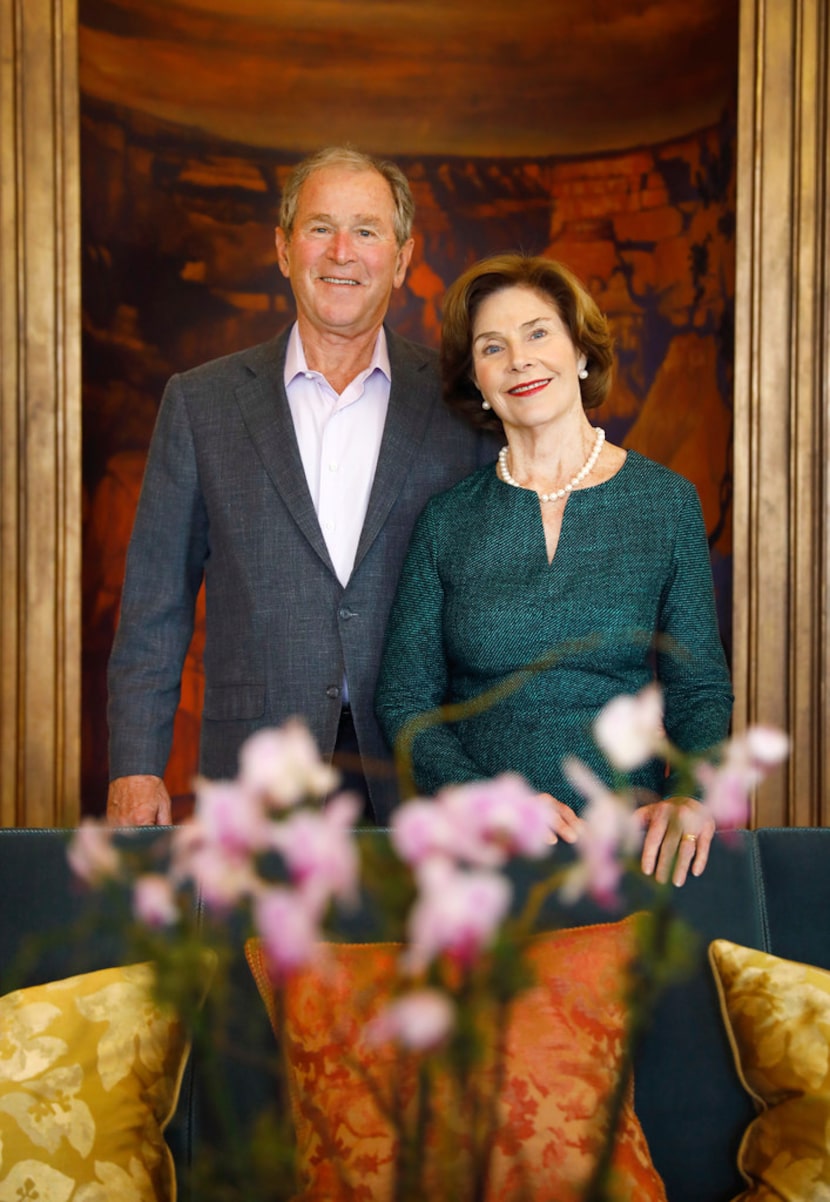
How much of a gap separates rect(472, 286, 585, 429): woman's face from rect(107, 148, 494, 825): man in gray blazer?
306 mm

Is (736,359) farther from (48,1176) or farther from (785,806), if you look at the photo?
(48,1176)

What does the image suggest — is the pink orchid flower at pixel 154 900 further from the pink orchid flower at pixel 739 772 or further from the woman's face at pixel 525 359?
the woman's face at pixel 525 359

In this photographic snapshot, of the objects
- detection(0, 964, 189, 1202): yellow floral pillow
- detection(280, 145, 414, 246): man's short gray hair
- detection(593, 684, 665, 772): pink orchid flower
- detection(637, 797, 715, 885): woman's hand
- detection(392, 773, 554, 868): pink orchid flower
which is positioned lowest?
detection(0, 964, 189, 1202): yellow floral pillow

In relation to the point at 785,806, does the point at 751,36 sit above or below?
above

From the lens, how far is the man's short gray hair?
7.72ft

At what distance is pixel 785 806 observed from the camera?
3102 millimetres

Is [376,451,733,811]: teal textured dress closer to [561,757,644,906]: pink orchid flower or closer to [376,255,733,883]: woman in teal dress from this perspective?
[376,255,733,883]: woman in teal dress

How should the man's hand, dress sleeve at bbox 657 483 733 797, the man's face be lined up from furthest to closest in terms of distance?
the man's face → the man's hand → dress sleeve at bbox 657 483 733 797

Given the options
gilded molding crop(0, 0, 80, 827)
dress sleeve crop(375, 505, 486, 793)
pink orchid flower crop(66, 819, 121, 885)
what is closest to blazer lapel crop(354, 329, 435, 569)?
dress sleeve crop(375, 505, 486, 793)

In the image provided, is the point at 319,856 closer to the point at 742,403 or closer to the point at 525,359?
the point at 525,359

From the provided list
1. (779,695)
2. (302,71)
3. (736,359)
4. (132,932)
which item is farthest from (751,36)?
(132,932)

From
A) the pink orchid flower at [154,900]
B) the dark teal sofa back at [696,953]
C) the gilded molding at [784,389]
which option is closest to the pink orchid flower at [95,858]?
the pink orchid flower at [154,900]

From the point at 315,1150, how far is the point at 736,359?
7.39 ft

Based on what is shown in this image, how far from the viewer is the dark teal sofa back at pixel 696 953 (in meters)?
1.47
